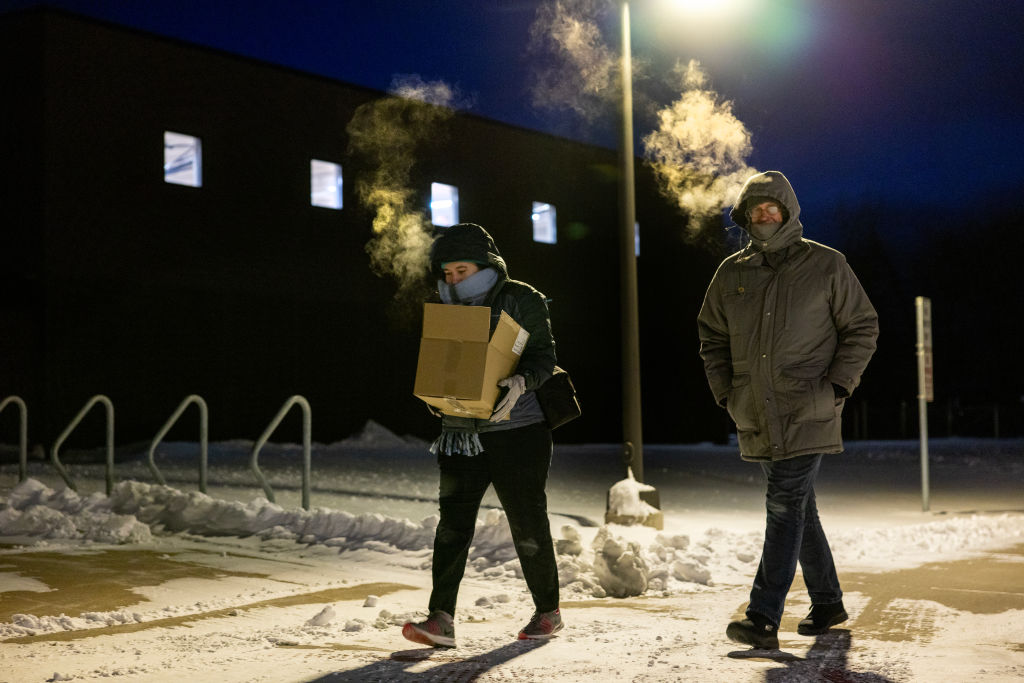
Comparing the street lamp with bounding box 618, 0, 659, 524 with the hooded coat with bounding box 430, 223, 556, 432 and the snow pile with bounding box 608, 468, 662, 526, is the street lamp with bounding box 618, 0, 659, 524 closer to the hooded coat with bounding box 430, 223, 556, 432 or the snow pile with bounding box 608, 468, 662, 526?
the snow pile with bounding box 608, 468, 662, 526

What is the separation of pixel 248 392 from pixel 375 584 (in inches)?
591

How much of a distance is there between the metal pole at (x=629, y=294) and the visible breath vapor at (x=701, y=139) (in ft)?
1.34

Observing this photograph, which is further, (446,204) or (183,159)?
(446,204)

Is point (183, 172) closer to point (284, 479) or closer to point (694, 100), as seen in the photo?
point (284, 479)

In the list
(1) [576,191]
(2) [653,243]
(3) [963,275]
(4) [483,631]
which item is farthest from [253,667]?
(3) [963,275]

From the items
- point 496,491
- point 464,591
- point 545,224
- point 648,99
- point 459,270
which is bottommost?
point 464,591

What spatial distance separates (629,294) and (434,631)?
18.0 ft

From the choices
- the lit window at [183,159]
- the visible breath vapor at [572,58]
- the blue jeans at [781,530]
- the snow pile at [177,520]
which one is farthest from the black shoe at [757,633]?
the lit window at [183,159]

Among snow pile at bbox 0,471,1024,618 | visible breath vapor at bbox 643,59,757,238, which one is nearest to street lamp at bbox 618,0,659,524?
visible breath vapor at bbox 643,59,757,238

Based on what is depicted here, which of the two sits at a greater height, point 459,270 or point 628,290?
point 628,290

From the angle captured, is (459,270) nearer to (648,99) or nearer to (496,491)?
(496,491)

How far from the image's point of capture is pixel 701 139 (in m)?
10.2

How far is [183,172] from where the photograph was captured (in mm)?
20031

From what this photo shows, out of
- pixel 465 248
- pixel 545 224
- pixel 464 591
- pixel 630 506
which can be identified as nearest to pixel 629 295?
pixel 630 506
